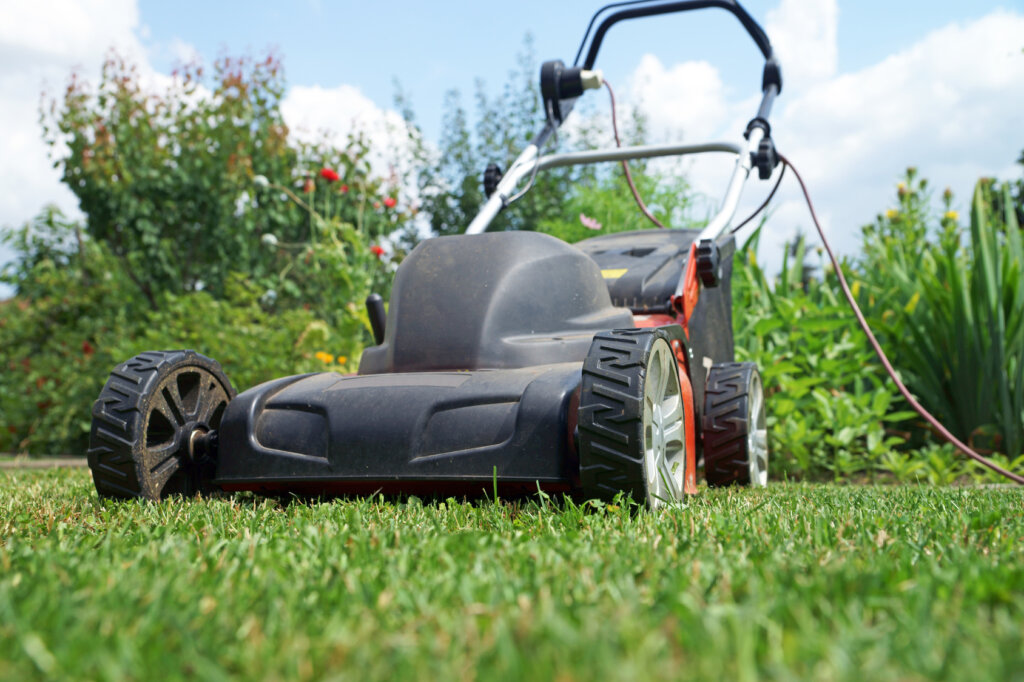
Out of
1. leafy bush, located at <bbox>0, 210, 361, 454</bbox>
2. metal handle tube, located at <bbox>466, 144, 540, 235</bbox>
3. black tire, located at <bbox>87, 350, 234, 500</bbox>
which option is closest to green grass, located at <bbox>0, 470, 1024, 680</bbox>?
black tire, located at <bbox>87, 350, 234, 500</bbox>

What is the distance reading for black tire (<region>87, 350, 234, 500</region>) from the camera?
7.92 feet

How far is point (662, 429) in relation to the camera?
2414mm

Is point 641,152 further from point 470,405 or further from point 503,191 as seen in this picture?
point 470,405

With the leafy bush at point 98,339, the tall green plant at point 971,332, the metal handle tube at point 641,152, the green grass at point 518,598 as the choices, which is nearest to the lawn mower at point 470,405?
the green grass at point 518,598

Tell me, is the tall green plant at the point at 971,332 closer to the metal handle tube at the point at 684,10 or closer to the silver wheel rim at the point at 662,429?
the metal handle tube at the point at 684,10

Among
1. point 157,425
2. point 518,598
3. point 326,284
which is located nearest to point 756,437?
point 157,425

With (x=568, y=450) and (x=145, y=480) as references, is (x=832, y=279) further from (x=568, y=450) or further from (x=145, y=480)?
(x=145, y=480)

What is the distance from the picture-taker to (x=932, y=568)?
1358 millimetres

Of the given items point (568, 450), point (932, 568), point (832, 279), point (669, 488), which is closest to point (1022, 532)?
point (932, 568)

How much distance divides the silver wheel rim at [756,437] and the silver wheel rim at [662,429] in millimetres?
795

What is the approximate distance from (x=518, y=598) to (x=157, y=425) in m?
1.85

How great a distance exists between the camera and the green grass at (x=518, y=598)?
3.03ft

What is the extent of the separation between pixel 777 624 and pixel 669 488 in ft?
4.49

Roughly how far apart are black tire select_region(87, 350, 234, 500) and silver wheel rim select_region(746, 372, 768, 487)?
73.6 inches
